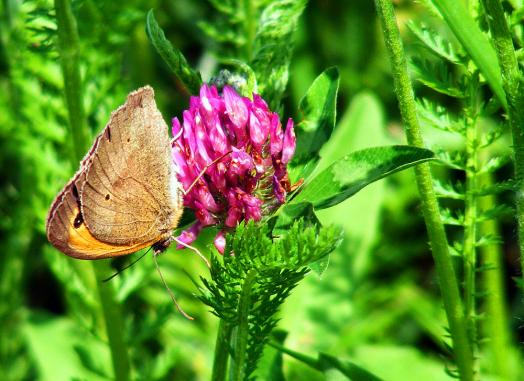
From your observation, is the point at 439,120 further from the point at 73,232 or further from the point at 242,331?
the point at 73,232

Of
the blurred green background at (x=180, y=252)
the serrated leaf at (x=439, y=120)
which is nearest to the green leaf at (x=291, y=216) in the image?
the serrated leaf at (x=439, y=120)

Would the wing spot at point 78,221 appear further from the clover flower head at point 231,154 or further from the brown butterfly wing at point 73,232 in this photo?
the clover flower head at point 231,154

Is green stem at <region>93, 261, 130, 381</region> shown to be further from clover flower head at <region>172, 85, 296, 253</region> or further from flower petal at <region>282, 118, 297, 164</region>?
flower petal at <region>282, 118, 297, 164</region>

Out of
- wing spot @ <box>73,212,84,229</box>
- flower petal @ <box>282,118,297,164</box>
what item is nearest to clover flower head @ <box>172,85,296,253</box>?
flower petal @ <box>282,118,297,164</box>

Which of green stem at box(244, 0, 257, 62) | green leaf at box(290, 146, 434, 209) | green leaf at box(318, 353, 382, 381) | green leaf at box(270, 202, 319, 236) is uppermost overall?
green stem at box(244, 0, 257, 62)

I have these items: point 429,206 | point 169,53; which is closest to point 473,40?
point 429,206
